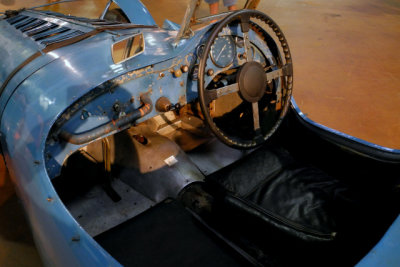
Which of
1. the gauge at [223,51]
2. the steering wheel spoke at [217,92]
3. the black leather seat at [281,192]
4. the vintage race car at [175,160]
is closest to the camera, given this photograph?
the vintage race car at [175,160]

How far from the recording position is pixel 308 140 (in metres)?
1.92

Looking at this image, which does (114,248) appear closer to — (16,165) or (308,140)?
(16,165)

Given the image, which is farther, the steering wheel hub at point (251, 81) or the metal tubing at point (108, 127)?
the steering wheel hub at point (251, 81)

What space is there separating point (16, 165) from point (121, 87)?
59 cm

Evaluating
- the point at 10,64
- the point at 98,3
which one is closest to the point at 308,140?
the point at 10,64

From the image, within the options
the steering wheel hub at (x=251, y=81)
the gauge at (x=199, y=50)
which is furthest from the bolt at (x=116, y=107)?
the steering wheel hub at (x=251, y=81)

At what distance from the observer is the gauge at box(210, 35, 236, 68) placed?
1.65 metres

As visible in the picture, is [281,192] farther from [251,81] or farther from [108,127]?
[108,127]

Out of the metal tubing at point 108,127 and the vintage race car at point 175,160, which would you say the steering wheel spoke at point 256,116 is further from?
the metal tubing at point 108,127

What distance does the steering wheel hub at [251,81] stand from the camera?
5.31 ft

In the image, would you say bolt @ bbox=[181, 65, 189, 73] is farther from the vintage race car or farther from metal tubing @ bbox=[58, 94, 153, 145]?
metal tubing @ bbox=[58, 94, 153, 145]

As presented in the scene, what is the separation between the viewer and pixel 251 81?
5.39 ft

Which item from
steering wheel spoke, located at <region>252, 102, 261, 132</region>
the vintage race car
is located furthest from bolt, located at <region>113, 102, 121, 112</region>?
steering wheel spoke, located at <region>252, 102, 261, 132</region>

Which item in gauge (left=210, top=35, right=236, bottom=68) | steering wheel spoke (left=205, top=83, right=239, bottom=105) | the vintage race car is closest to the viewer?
the vintage race car
